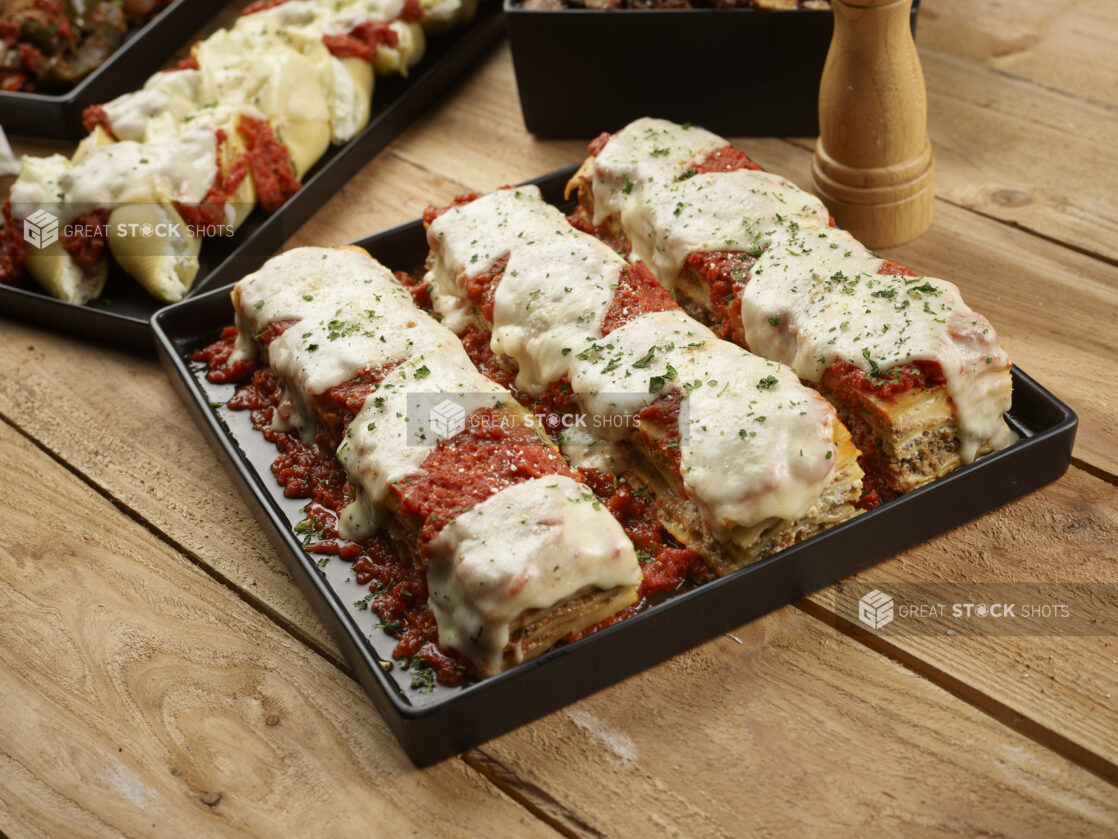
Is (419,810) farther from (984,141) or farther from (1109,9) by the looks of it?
(1109,9)

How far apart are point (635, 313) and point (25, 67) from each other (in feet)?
10.3

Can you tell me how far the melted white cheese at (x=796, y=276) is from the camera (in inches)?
103

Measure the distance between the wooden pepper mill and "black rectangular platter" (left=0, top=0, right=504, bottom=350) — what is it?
1.63 metres

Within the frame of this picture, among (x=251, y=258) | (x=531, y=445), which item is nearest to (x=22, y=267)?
(x=251, y=258)

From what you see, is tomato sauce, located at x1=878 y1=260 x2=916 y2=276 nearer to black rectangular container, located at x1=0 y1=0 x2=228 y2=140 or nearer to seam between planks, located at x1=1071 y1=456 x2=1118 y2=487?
seam between planks, located at x1=1071 y1=456 x2=1118 y2=487

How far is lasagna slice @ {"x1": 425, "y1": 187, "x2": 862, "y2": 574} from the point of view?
2432 millimetres

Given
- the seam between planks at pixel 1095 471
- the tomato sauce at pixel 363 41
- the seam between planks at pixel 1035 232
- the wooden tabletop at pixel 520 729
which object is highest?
the tomato sauce at pixel 363 41

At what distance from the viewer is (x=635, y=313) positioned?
286 cm

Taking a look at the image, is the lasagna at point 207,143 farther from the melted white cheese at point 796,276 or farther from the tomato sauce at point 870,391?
the tomato sauce at point 870,391

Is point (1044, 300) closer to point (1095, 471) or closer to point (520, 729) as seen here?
point (1095, 471)

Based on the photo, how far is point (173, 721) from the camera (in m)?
2.45

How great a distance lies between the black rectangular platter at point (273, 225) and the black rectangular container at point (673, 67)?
0.51 metres

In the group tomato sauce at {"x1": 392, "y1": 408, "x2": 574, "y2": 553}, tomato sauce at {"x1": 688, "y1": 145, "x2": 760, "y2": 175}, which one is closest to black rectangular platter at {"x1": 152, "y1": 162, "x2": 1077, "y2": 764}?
tomato sauce at {"x1": 392, "y1": 408, "x2": 574, "y2": 553}

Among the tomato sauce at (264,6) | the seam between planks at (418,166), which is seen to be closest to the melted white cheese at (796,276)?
the seam between planks at (418,166)
